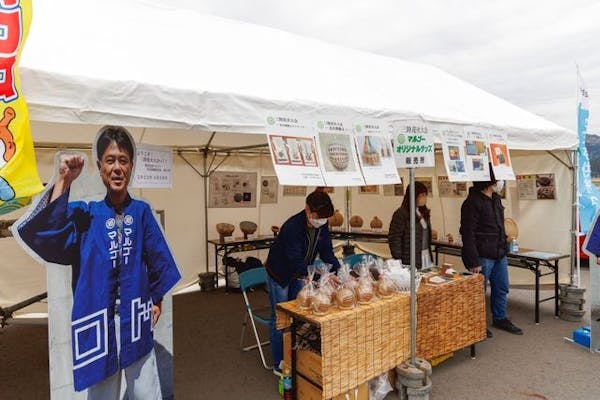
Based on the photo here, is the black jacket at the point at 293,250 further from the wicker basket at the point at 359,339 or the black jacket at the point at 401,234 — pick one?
the black jacket at the point at 401,234

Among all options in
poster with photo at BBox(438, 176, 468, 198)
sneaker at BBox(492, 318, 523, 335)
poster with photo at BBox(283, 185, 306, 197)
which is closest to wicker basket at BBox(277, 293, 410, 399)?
sneaker at BBox(492, 318, 523, 335)

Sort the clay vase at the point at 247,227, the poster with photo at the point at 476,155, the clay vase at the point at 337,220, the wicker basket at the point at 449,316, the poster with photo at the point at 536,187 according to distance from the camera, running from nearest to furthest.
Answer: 1. the poster with photo at the point at 476,155
2. the wicker basket at the point at 449,316
3. the poster with photo at the point at 536,187
4. the clay vase at the point at 247,227
5. the clay vase at the point at 337,220

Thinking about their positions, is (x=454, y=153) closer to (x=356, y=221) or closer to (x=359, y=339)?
(x=359, y=339)

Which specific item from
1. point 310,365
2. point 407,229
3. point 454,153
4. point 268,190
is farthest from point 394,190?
point 310,365

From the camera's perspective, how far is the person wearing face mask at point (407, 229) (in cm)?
374

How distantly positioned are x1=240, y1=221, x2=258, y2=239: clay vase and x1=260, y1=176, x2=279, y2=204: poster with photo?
0.54 m

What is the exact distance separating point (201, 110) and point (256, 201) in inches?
177

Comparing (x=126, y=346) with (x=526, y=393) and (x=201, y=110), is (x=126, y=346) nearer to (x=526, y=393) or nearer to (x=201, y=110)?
(x=201, y=110)

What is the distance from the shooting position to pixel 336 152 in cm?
236

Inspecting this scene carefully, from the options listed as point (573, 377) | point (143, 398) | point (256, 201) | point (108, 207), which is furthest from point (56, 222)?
point (256, 201)

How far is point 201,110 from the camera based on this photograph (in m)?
2.31

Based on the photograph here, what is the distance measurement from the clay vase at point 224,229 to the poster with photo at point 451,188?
3.50 meters

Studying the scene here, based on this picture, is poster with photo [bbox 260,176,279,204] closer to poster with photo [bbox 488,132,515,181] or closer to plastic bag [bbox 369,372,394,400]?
poster with photo [bbox 488,132,515,181]

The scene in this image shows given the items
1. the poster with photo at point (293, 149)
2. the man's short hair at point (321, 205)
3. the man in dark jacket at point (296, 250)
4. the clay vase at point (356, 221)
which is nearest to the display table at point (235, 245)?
the clay vase at point (356, 221)
